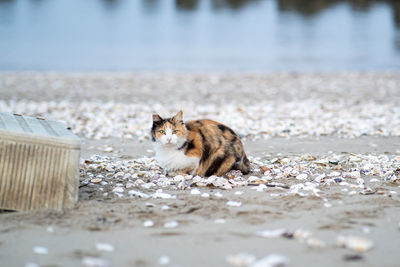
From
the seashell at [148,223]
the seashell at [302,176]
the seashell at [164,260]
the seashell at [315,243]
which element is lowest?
the seashell at [164,260]

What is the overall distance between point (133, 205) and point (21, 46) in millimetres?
29270

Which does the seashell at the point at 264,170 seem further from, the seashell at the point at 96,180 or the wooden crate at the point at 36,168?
the wooden crate at the point at 36,168

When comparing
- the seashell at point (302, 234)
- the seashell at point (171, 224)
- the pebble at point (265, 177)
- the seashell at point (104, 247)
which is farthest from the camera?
the pebble at point (265, 177)

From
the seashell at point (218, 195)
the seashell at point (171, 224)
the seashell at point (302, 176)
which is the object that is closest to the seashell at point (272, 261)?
the seashell at point (171, 224)

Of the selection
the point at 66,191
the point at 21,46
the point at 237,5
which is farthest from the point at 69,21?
the point at 66,191

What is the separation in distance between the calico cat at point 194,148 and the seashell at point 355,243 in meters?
2.20

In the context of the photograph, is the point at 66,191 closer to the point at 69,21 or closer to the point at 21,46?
the point at 21,46

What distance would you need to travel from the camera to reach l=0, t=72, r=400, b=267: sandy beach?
310 centimetres

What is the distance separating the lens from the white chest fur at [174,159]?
5141 mm

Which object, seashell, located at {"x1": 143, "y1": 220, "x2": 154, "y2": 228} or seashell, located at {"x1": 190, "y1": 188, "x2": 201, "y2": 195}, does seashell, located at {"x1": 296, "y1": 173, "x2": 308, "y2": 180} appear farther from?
seashell, located at {"x1": 143, "y1": 220, "x2": 154, "y2": 228}

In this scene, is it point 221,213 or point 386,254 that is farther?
point 221,213

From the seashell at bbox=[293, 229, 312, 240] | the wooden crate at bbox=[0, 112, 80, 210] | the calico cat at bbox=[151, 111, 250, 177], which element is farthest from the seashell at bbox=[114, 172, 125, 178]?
the seashell at bbox=[293, 229, 312, 240]

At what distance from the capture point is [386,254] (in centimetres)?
304

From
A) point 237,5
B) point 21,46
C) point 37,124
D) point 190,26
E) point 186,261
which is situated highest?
point 237,5
